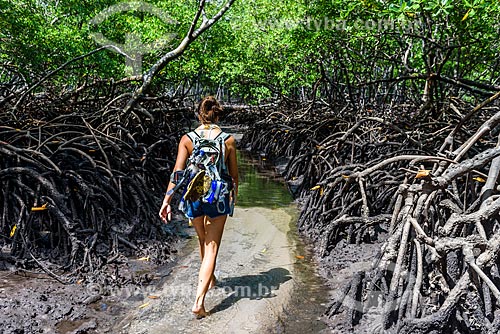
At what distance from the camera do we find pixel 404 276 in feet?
8.56

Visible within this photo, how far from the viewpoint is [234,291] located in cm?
342

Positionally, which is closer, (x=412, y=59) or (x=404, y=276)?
(x=404, y=276)

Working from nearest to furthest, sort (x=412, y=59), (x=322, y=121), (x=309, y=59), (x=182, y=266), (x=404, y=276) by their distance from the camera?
(x=404, y=276), (x=182, y=266), (x=322, y=121), (x=412, y=59), (x=309, y=59)

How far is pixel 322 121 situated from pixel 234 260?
4971mm

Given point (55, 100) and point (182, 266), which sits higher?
point (55, 100)

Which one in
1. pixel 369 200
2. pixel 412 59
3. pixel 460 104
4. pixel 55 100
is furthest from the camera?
pixel 412 59

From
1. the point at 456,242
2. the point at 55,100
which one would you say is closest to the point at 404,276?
the point at 456,242

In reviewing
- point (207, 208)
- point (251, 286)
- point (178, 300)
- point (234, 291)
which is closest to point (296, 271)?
point (251, 286)

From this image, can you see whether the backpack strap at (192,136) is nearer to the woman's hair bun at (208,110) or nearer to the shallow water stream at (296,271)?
the woman's hair bun at (208,110)

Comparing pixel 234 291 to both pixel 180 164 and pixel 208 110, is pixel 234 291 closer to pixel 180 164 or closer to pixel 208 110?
pixel 180 164

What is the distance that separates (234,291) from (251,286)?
165mm

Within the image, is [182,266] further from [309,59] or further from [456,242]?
[309,59]

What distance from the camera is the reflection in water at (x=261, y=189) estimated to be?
6.66 metres

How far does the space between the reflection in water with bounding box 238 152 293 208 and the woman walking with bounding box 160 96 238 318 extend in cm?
328
